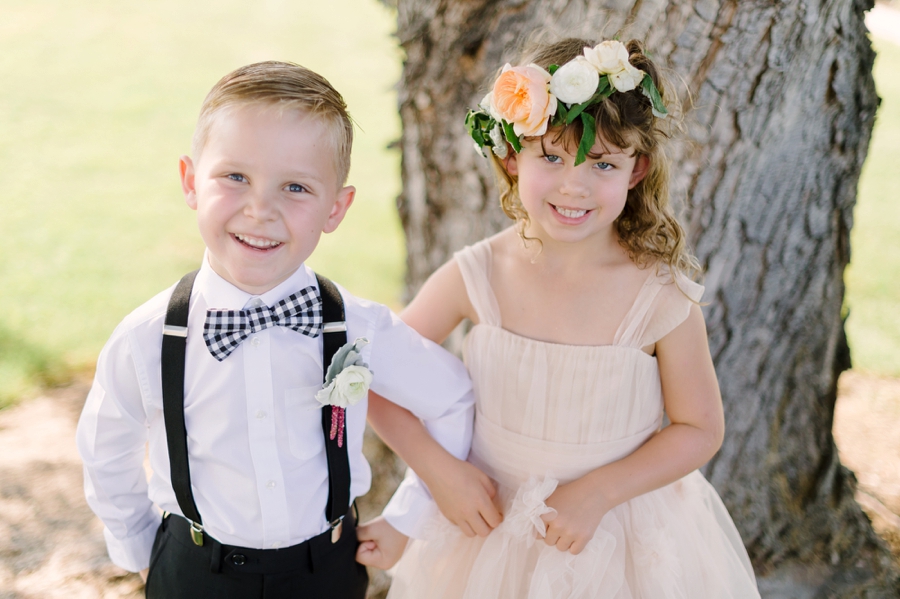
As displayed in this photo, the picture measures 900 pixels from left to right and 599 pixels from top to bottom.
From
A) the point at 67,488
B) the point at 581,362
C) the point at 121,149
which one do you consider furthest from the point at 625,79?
the point at 121,149

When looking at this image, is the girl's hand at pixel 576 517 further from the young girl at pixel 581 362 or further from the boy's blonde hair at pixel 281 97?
the boy's blonde hair at pixel 281 97

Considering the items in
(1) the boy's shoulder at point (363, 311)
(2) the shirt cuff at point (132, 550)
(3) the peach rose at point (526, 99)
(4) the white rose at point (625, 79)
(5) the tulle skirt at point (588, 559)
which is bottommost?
(2) the shirt cuff at point (132, 550)

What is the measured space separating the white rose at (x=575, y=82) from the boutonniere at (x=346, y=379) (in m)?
0.74

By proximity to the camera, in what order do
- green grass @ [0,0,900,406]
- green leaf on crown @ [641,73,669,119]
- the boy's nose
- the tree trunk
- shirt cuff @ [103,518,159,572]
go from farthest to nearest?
green grass @ [0,0,900,406] < the tree trunk < shirt cuff @ [103,518,159,572] < green leaf on crown @ [641,73,669,119] < the boy's nose

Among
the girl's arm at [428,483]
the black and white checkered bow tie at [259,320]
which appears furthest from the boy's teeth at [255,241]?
the girl's arm at [428,483]

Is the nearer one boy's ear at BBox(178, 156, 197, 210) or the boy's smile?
the boy's smile

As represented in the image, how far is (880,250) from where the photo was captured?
17.9ft

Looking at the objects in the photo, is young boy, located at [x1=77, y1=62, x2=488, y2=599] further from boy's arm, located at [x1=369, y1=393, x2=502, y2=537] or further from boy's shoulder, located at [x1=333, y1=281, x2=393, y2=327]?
boy's arm, located at [x1=369, y1=393, x2=502, y2=537]

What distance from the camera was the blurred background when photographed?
443 cm

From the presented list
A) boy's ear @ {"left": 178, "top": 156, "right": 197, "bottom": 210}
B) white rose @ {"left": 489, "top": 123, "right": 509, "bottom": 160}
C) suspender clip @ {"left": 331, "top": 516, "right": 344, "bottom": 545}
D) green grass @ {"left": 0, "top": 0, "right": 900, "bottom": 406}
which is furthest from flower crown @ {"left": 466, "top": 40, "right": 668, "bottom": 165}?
green grass @ {"left": 0, "top": 0, "right": 900, "bottom": 406}

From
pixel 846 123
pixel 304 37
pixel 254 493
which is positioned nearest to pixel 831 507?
pixel 846 123

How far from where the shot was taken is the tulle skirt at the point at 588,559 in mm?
1781

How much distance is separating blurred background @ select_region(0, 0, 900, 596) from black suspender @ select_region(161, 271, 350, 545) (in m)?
1.47

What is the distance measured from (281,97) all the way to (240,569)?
109cm
